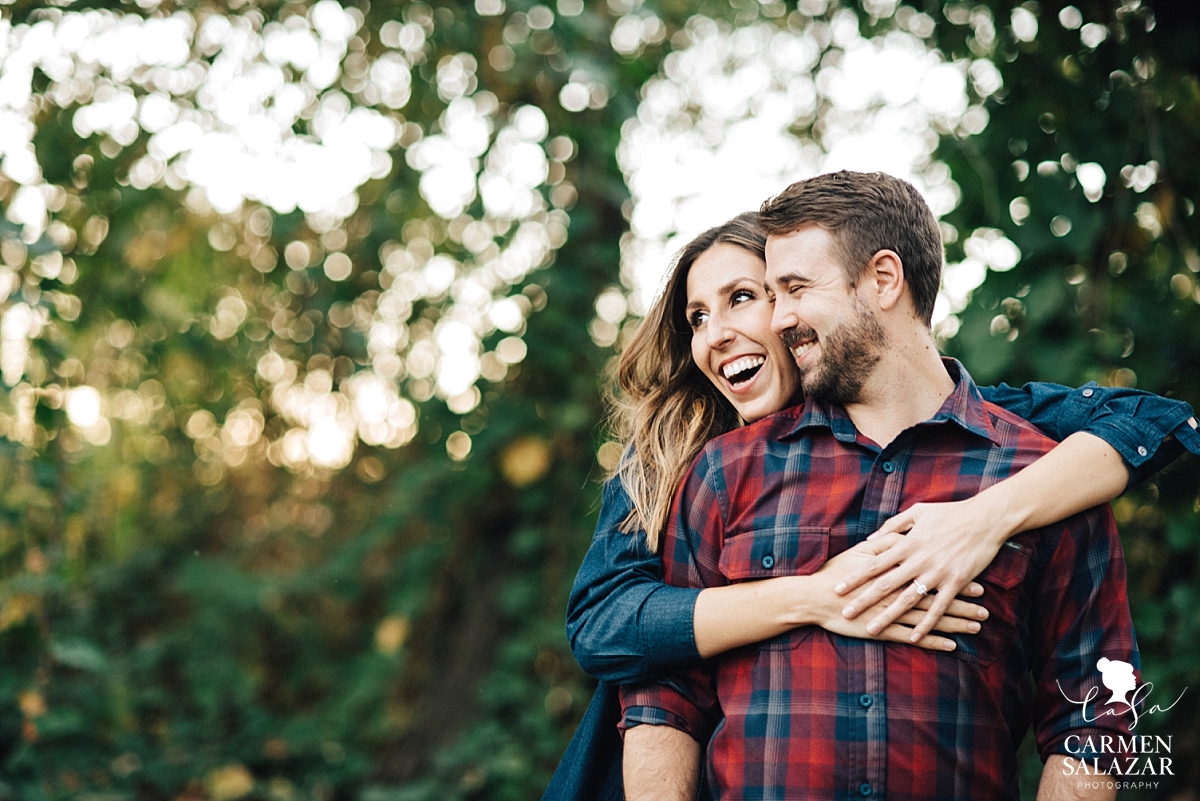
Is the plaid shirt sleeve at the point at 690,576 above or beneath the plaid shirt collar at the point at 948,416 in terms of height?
beneath

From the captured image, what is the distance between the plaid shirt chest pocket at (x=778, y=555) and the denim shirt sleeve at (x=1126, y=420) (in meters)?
0.49

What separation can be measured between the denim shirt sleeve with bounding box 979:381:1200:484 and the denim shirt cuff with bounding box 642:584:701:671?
697mm

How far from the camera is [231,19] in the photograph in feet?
12.8

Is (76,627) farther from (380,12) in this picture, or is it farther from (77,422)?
(380,12)

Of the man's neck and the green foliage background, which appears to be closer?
the man's neck

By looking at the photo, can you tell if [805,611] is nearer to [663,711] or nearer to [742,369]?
[663,711]

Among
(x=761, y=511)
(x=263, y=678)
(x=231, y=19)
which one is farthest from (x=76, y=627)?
(x=761, y=511)

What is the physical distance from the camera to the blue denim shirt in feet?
5.32

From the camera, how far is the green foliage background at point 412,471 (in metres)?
2.62

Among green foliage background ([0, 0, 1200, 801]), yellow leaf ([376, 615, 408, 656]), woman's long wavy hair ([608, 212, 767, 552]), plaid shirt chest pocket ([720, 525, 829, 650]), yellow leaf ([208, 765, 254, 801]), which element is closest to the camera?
plaid shirt chest pocket ([720, 525, 829, 650])

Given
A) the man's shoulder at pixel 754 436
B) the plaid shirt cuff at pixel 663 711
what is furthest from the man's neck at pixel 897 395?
the plaid shirt cuff at pixel 663 711

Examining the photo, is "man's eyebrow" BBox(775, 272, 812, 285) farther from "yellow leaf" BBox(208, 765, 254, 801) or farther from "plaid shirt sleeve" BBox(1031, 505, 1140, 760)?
"yellow leaf" BBox(208, 765, 254, 801)

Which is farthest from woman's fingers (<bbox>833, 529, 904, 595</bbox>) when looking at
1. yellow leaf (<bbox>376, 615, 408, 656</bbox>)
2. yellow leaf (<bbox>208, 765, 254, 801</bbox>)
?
yellow leaf (<bbox>208, 765, 254, 801</bbox>)

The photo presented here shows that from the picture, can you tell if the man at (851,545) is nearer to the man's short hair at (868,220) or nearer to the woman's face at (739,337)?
the man's short hair at (868,220)
